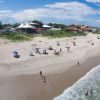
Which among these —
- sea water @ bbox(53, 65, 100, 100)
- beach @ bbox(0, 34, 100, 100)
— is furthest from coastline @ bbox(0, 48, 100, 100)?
sea water @ bbox(53, 65, 100, 100)

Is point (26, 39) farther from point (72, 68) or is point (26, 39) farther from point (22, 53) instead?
point (72, 68)

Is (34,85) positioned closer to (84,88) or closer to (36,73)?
(36,73)

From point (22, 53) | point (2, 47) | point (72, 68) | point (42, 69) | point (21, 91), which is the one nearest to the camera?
point (21, 91)

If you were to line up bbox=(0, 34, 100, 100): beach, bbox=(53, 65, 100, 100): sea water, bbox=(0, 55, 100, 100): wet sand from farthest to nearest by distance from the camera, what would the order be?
1. bbox=(0, 34, 100, 100): beach
2. bbox=(53, 65, 100, 100): sea water
3. bbox=(0, 55, 100, 100): wet sand

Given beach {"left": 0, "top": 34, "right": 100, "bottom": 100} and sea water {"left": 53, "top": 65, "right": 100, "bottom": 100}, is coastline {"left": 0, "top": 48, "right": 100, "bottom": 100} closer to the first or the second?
beach {"left": 0, "top": 34, "right": 100, "bottom": 100}

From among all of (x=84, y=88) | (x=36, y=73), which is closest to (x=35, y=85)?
(x=36, y=73)

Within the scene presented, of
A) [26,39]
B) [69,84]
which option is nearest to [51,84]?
[69,84]

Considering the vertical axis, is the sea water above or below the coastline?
below
